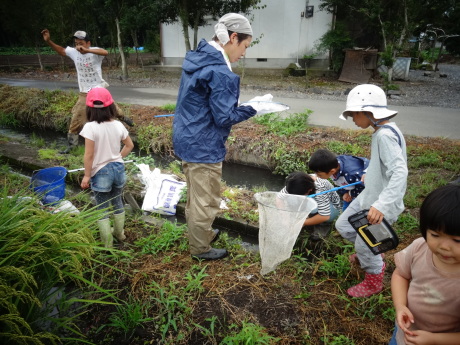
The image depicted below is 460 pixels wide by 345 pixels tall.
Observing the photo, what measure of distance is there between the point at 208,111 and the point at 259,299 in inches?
61.0

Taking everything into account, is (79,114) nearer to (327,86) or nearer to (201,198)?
(201,198)

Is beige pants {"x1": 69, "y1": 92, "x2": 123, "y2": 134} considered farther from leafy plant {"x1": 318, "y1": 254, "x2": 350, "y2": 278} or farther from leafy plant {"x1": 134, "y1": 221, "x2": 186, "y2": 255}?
leafy plant {"x1": 318, "y1": 254, "x2": 350, "y2": 278}

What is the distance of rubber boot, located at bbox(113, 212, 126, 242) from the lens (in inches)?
123

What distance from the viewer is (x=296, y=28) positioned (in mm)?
14773

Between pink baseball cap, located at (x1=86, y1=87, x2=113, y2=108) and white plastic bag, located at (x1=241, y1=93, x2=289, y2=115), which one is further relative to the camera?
pink baseball cap, located at (x1=86, y1=87, x2=113, y2=108)

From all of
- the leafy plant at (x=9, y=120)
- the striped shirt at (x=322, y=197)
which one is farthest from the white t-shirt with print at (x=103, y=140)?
the leafy plant at (x=9, y=120)

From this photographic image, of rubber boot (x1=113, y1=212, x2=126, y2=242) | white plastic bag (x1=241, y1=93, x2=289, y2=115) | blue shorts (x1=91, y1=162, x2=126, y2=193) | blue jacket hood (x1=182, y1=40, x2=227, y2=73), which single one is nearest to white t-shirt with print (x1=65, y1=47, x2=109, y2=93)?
blue shorts (x1=91, y1=162, x2=126, y2=193)

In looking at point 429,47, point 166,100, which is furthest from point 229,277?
point 429,47

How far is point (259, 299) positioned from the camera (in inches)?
97.5

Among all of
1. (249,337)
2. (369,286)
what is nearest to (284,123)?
(369,286)

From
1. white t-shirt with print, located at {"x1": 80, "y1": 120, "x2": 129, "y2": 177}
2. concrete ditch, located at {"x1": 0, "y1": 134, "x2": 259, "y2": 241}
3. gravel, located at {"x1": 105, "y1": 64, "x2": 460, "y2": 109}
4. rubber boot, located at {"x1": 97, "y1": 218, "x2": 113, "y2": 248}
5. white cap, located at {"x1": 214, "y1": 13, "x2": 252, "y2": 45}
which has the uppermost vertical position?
white cap, located at {"x1": 214, "y1": 13, "x2": 252, "y2": 45}

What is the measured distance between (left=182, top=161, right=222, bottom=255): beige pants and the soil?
0.91ft

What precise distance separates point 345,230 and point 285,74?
44.6ft

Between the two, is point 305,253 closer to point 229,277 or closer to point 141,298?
point 229,277
